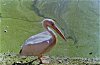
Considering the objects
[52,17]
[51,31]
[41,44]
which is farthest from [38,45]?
[52,17]

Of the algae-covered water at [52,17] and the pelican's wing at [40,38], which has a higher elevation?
the pelican's wing at [40,38]

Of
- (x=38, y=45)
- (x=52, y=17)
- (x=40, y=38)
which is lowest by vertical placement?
(x=52, y=17)

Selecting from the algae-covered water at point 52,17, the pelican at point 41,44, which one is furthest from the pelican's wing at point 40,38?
the algae-covered water at point 52,17

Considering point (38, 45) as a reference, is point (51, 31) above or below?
above

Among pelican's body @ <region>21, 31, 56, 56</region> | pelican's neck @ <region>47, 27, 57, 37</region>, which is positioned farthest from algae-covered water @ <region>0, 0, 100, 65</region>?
pelican's body @ <region>21, 31, 56, 56</region>

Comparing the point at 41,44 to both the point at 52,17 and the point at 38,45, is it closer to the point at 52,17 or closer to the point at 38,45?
the point at 38,45

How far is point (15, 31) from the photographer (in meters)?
23.6

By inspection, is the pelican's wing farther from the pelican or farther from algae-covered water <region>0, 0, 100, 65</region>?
algae-covered water <region>0, 0, 100, 65</region>

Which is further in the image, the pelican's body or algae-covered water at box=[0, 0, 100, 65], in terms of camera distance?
algae-covered water at box=[0, 0, 100, 65]

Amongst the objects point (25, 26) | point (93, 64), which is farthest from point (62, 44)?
point (93, 64)

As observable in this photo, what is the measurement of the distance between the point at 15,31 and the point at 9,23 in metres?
1.76

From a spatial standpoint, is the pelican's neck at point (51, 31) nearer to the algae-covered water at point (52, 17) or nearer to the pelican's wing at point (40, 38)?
the pelican's wing at point (40, 38)

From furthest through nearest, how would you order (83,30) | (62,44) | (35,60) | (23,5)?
1. (23,5)
2. (83,30)
3. (62,44)
4. (35,60)

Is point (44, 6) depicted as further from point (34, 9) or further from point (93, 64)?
point (93, 64)
